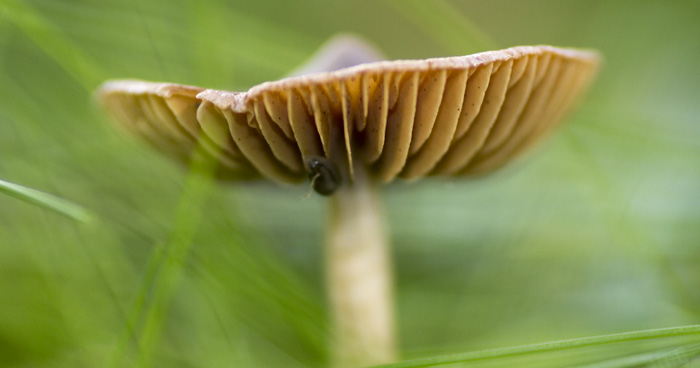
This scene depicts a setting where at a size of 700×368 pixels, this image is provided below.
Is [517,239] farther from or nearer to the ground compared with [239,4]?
nearer to the ground

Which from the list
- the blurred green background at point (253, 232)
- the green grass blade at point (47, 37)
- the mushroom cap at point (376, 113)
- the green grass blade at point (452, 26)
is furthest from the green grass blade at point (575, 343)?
the green grass blade at point (47, 37)

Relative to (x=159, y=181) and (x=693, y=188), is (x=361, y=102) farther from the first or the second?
(x=693, y=188)

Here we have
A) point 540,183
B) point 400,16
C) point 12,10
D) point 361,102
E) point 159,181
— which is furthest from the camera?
point 400,16

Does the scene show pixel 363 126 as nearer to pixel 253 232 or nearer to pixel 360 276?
pixel 360 276

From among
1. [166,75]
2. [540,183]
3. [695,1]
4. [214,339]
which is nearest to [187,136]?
[214,339]

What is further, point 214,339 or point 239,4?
point 239,4

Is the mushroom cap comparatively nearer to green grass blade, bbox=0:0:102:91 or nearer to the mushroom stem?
the mushroom stem

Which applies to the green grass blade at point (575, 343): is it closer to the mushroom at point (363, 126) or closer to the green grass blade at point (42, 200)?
the mushroom at point (363, 126)
